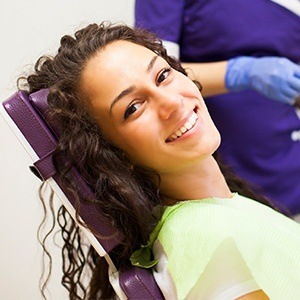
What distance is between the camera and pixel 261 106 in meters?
1.30

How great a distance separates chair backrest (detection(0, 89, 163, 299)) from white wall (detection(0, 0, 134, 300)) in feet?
2.28

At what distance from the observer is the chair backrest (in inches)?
34.4

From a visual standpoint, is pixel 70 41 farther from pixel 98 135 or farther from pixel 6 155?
pixel 6 155

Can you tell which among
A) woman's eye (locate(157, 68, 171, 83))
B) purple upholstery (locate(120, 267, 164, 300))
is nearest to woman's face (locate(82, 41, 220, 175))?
woman's eye (locate(157, 68, 171, 83))

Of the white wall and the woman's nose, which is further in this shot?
the white wall

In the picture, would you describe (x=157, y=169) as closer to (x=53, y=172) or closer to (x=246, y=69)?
(x=53, y=172)

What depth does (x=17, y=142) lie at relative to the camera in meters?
1.66

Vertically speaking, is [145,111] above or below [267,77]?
above

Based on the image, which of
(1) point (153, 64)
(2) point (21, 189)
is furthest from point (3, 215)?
(1) point (153, 64)

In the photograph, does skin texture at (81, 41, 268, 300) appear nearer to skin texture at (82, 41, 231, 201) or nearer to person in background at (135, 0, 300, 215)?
skin texture at (82, 41, 231, 201)

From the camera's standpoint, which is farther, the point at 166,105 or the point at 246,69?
the point at 246,69

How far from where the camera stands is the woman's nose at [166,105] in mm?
922

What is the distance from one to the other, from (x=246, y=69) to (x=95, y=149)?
0.45 m

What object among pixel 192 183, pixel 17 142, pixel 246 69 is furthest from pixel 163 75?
pixel 17 142
